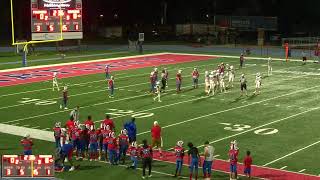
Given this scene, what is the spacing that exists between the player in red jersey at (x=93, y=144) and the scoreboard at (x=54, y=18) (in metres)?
21.3

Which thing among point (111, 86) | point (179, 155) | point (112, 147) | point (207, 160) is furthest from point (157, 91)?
point (207, 160)

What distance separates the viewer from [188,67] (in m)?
41.2

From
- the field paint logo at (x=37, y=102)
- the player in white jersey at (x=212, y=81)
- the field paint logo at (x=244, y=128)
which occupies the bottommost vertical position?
the field paint logo at (x=244, y=128)

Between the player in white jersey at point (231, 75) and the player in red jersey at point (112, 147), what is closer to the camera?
the player in red jersey at point (112, 147)

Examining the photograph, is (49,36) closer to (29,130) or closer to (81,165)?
(29,130)

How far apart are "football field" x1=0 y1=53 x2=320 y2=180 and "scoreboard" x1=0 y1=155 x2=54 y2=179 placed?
10.4 ft

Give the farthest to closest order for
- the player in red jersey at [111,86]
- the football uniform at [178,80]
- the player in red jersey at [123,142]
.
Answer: the football uniform at [178,80]
the player in red jersey at [111,86]
the player in red jersey at [123,142]

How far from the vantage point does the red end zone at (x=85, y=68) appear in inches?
1403

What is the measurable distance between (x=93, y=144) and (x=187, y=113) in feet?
26.2

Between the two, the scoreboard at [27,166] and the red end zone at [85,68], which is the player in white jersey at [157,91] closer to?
the red end zone at [85,68]

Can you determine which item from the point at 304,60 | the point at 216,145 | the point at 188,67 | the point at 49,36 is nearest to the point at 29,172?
the point at 216,145

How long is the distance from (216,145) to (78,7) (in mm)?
21953

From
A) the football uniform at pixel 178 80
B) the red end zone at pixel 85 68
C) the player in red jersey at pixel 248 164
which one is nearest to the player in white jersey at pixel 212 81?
the football uniform at pixel 178 80

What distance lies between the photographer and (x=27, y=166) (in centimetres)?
1241
